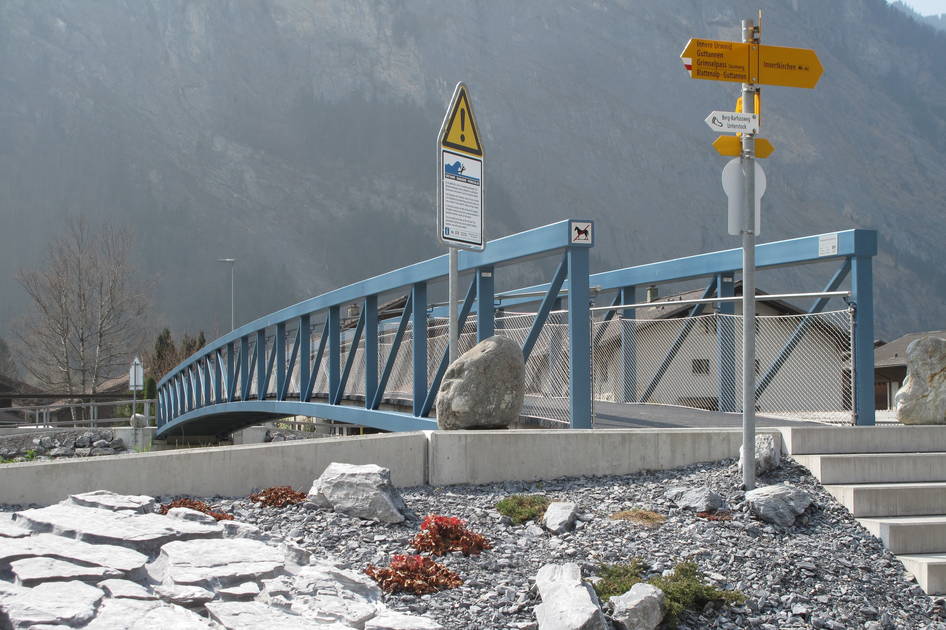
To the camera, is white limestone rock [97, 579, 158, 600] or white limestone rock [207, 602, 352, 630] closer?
white limestone rock [207, 602, 352, 630]

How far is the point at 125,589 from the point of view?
4.68 m

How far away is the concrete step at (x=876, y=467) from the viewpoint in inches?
304

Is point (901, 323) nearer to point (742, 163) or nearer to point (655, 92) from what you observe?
point (655, 92)

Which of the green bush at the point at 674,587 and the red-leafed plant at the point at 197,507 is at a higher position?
the red-leafed plant at the point at 197,507

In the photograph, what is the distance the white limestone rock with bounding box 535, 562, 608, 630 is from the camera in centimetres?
488

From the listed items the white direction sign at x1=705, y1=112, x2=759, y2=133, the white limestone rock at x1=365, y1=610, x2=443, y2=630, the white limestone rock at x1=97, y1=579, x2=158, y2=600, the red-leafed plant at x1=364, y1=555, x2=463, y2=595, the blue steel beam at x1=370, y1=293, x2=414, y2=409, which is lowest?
the white limestone rock at x1=365, y1=610, x2=443, y2=630

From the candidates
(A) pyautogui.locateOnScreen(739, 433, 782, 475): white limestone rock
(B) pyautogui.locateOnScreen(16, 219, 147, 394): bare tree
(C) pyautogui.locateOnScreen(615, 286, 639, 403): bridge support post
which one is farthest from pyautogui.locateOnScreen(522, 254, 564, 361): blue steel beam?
(B) pyautogui.locateOnScreen(16, 219, 147, 394): bare tree

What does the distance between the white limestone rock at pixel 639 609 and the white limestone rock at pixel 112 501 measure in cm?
322

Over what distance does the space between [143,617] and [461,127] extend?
6400mm

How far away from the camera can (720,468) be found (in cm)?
820

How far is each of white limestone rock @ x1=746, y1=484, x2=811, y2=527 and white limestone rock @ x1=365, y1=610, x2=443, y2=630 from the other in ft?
9.78

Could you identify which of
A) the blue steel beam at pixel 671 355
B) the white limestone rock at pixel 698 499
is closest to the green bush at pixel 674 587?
the white limestone rock at pixel 698 499

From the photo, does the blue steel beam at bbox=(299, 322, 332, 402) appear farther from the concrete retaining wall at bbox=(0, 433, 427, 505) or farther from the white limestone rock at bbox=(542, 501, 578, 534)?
the white limestone rock at bbox=(542, 501, 578, 534)

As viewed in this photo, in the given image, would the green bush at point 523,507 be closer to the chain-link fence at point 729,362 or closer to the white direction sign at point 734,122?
the white direction sign at point 734,122
